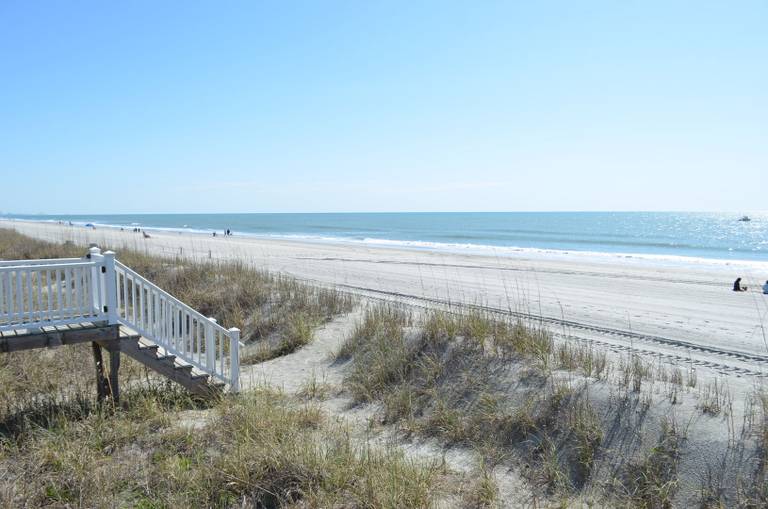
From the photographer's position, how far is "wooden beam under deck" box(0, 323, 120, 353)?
6.64 m

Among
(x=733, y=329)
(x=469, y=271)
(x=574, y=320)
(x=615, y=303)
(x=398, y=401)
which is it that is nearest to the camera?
(x=398, y=401)

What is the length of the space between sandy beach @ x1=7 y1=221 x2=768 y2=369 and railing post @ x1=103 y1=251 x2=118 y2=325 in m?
6.30

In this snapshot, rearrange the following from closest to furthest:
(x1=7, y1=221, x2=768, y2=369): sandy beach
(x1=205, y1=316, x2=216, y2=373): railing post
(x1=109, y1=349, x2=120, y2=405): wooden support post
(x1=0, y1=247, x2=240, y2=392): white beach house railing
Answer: (x1=0, y1=247, x2=240, y2=392): white beach house railing < (x1=109, y1=349, x2=120, y2=405): wooden support post < (x1=205, y1=316, x2=216, y2=373): railing post < (x1=7, y1=221, x2=768, y2=369): sandy beach

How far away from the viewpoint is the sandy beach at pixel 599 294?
1084 centimetres

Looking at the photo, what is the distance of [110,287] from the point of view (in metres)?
7.16

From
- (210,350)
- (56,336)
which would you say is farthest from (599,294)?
(56,336)

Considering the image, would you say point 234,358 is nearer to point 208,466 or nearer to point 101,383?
point 101,383

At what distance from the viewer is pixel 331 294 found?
1348 cm

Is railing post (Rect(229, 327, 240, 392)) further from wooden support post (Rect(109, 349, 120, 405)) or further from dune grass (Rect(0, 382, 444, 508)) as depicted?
wooden support post (Rect(109, 349, 120, 405))

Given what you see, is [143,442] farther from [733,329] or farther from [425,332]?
[733,329]

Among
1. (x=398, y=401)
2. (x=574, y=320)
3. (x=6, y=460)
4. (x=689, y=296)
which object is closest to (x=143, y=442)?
(x=6, y=460)

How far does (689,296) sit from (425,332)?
11364 mm

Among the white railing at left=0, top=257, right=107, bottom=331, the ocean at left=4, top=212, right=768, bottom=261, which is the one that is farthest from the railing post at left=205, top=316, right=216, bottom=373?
the ocean at left=4, top=212, right=768, bottom=261

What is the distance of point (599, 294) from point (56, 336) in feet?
48.3
